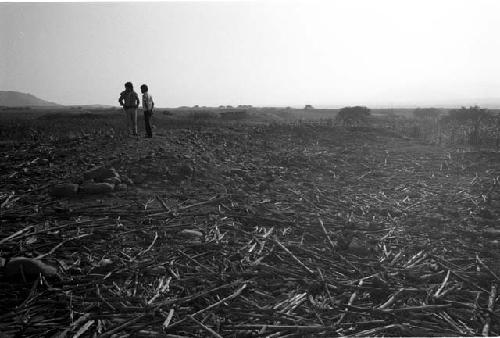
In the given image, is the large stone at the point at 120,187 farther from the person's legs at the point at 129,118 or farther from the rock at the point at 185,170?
the person's legs at the point at 129,118

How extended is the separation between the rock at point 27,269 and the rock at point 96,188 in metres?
2.68

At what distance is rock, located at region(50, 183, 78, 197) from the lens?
6.04 m

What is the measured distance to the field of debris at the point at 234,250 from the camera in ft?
10.2

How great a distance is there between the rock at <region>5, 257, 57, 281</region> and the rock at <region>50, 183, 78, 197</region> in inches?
102

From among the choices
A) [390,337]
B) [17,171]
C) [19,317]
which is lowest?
[390,337]

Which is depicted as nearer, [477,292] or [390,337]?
[390,337]

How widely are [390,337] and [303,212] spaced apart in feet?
10.1

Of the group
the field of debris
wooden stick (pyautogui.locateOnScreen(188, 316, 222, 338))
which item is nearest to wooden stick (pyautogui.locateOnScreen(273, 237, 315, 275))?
the field of debris

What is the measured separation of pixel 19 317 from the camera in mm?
2951

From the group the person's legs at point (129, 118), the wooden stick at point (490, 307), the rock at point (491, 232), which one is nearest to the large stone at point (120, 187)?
the person's legs at point (129, 118)

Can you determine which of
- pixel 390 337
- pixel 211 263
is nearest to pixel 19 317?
pixel 211 263

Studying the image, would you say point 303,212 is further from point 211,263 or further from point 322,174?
point 322,174

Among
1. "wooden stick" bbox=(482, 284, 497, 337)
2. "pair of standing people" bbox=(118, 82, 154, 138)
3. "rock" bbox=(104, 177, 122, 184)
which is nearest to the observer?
"wooden stick" bbox=(482, 284, 497, 337)

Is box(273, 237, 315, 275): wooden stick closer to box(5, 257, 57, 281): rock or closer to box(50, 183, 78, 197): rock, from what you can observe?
box(5, 257, 57, 281): rock
